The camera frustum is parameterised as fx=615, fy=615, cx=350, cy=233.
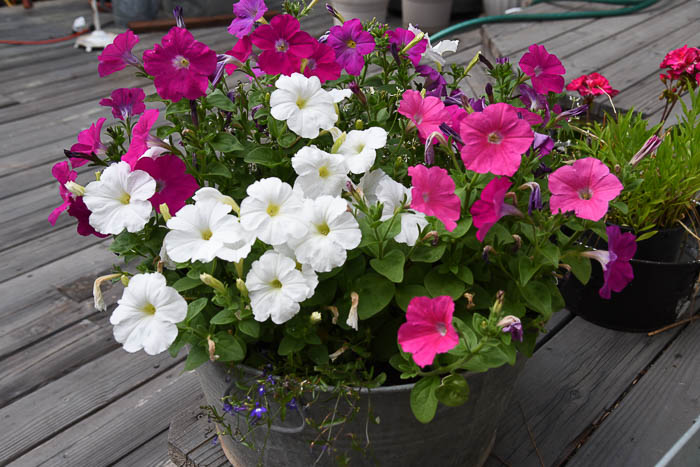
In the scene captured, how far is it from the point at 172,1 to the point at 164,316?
4.08 meters

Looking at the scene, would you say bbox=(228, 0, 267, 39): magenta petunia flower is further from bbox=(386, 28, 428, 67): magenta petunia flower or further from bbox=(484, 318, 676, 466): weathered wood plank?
bbox=(484, 318, 676, 466): weathered wood plank

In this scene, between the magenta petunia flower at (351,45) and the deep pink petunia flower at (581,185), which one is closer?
the deep pink petunia flower at (581,185)

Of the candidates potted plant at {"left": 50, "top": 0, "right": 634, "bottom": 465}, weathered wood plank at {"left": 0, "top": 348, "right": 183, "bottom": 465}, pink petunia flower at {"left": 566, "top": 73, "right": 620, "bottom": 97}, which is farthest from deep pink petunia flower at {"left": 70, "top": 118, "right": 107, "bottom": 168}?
pink petunia flower at {"left": 566, "top": 73, "right": 620, "bottom": 97}

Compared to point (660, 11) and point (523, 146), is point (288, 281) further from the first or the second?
point (660, 11)

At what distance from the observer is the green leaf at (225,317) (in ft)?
2.42

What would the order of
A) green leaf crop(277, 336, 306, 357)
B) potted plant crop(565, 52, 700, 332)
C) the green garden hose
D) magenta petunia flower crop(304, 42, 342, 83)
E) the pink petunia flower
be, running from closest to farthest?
green leaf crop(277, 336, 306, 357), magenta petunia flower crop(304, 42, 342, 83), potted plant crop(565, 52, 700, 332), the pink petunia flower, the green garden hose

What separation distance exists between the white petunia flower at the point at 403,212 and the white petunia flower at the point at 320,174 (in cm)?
5

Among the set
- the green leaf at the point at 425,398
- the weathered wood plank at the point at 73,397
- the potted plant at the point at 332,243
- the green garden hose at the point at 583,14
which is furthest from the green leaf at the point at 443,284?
the green garden hose at the point at 583,14

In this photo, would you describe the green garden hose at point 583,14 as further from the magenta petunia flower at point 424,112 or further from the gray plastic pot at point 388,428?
the gray plastic pot at point 388,428

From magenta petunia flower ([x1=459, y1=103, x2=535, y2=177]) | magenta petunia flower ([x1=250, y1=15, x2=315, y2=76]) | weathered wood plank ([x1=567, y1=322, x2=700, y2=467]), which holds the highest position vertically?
magenta petunia flower ([x1=250, y1=15, x2=315, y2=76])

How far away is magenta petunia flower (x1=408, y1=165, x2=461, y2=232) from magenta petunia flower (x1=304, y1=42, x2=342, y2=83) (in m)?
0.24

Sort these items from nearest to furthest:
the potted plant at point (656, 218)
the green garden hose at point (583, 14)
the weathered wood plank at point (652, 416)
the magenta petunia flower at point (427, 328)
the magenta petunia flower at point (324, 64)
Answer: the magenta petunia flower at point (427, 328)
the magenta petunia flower at point (324, 64)
the weathered wood plank at point (652, 416)
the potted plant at point (656, 218)
the green garden hose at point (583, 14)

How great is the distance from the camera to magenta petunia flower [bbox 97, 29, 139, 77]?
870mm

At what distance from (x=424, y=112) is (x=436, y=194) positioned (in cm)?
17
